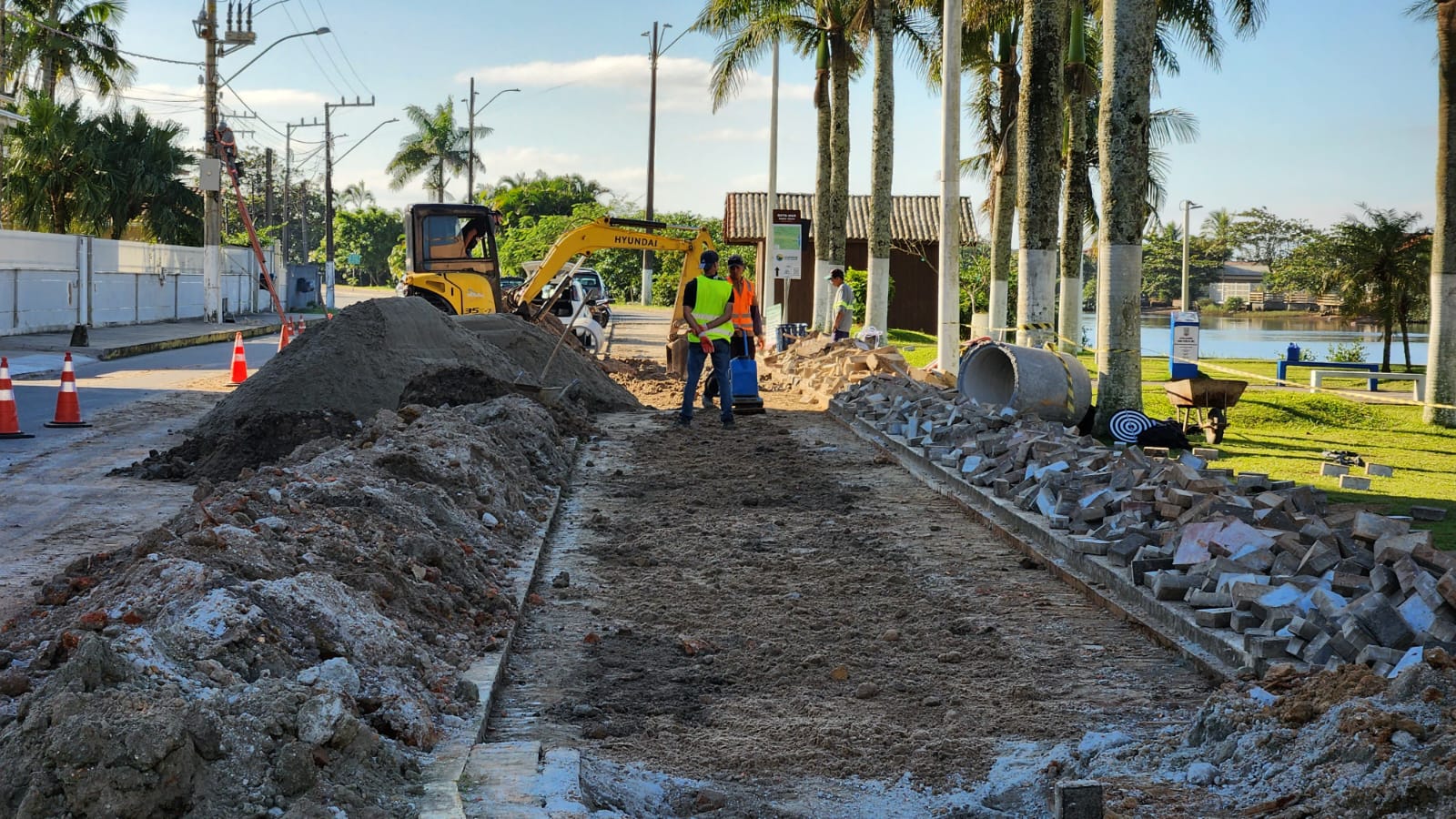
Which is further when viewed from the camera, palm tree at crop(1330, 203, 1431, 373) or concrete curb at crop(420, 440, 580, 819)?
palm tree at crop(1330, 203, 1431, 373)

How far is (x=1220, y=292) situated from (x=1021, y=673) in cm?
9304

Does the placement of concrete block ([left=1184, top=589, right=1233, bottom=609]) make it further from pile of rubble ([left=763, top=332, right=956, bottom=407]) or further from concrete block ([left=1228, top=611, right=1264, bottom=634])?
pile of rubble ([left=763, top=332, right=956, bottom=407])

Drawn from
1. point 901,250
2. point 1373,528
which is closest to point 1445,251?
point 1373,528

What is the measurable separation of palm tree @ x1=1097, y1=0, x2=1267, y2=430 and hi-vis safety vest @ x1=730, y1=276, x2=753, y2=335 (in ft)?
13.0

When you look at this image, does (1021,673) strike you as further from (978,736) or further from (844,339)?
(844,339)

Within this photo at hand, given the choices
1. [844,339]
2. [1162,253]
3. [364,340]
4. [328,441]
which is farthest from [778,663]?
[1162,253]

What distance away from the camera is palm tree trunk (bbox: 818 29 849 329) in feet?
100

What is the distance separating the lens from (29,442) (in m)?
14.0

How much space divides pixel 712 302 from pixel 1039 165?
559 cm

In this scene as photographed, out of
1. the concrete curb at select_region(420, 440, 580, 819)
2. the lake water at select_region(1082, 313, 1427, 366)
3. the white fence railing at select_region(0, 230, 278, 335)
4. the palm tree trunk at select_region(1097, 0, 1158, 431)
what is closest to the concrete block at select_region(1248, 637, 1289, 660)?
the concrete curb at select_region(420, 440, 580, 819)

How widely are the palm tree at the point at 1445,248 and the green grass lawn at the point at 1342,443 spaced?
576 mm

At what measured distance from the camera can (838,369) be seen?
822 inches

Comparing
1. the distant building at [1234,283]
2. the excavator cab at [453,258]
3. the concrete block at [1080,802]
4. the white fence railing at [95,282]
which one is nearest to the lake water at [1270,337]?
the distant building at [1234,283]

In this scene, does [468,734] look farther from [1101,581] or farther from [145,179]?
[145,179]
